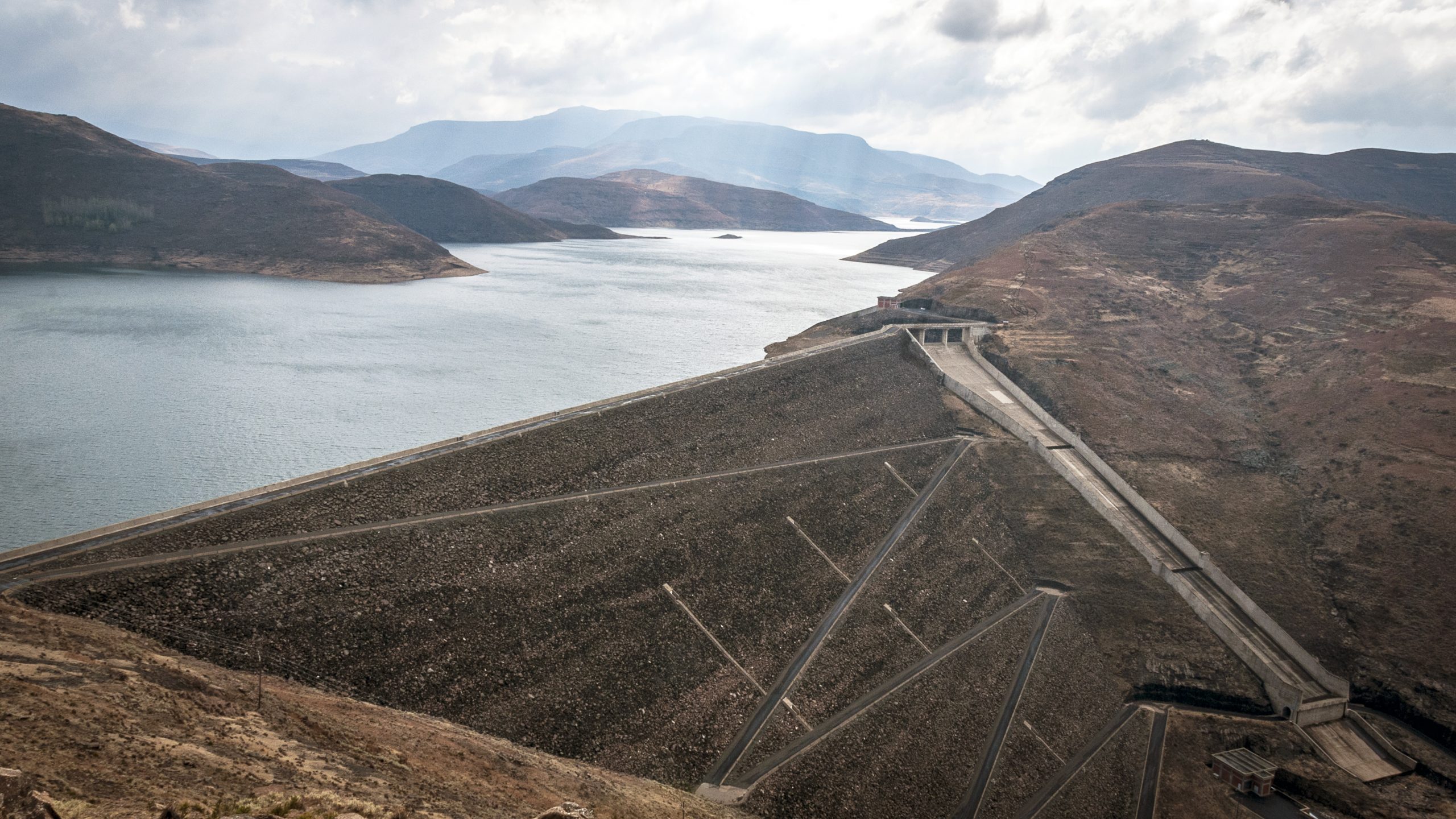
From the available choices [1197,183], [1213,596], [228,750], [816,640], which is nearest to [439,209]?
[1197,183]

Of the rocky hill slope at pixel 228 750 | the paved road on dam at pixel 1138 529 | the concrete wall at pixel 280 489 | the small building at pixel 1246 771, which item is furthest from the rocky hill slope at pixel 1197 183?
the rocky hill slope at pixel 228 750

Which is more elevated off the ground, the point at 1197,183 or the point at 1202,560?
the point at 1197,183

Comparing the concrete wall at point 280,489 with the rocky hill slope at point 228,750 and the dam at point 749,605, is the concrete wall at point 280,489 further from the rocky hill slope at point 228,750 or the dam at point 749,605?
the rocky hill slope at point 228,750

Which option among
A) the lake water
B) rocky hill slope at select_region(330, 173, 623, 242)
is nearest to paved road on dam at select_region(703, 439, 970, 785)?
the lake water

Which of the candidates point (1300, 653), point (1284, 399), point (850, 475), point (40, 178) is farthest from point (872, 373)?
point (40, 178)

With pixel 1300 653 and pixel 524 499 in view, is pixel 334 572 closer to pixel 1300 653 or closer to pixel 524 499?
pixel 524 499

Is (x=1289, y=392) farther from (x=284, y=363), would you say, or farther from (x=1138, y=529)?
(x=284, y=363)
